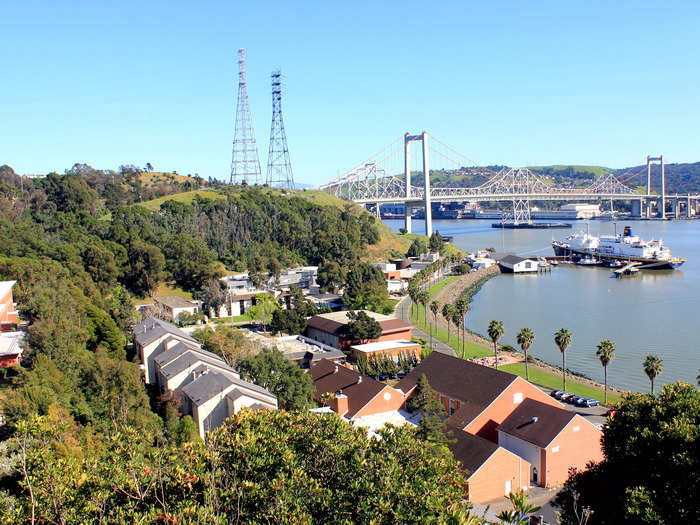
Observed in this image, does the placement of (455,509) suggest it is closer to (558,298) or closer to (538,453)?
(538,453)

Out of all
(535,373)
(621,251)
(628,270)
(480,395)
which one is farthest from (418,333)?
(621,251)

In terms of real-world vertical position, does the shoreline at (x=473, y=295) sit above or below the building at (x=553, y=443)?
below

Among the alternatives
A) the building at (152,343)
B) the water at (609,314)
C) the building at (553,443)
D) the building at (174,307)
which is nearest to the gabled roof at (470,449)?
the building at (553,443)

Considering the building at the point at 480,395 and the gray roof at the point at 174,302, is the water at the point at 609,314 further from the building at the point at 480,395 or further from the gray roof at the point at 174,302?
the gray roof at the point at 174,302

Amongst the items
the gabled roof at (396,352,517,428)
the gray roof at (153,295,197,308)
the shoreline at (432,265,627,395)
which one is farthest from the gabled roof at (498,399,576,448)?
the gray roof at (153,295,197,308)

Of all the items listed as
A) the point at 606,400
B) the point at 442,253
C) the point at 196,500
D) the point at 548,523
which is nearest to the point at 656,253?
the point at 442,253

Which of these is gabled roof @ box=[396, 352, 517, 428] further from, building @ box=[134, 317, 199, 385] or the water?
building @ box=[134, 317, 199, 385]
